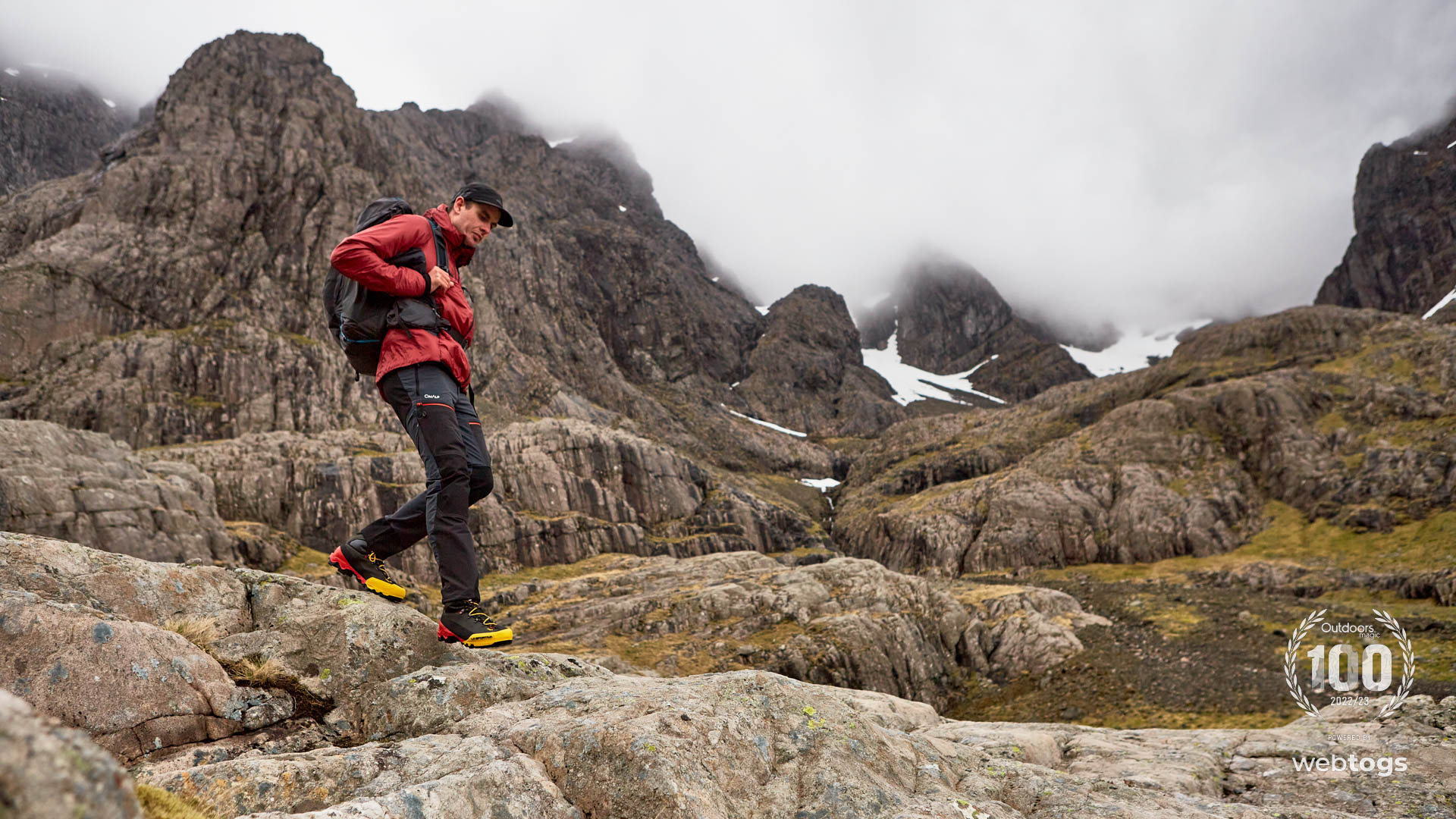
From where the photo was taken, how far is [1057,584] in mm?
97938

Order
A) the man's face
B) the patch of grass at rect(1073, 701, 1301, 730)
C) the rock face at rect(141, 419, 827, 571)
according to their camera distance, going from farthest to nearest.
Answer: the rock face at rect(141, 419, 827, 571) → the patch of grass at rect(1073, 701, 1301, 730) → the man's face

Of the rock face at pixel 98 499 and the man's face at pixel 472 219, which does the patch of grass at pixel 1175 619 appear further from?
the rock face at pixel 98 499

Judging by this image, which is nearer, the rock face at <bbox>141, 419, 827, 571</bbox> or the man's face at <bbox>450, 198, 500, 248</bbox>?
the man's face at <bbox>450, 198, 500, 248</bbox>

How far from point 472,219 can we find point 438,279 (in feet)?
4.70

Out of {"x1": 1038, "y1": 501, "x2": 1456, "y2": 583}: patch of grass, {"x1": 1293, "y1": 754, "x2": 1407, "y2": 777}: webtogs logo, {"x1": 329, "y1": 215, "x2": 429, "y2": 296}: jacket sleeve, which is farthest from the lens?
{"x1": 1038, "y1": 501, "x2": 1456, "y2": 583}: patch of grass

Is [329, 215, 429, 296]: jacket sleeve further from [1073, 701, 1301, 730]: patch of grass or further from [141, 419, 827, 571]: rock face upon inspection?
[141, 419, 827, 571]: rock face

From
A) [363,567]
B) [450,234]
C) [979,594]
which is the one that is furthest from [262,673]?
[979,594]

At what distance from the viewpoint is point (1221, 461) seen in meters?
116

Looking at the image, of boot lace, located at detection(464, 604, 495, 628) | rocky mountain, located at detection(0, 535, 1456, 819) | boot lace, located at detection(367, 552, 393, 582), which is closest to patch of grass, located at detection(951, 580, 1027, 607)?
rocky mountain, located at detection(0, 535, 1456, 819)

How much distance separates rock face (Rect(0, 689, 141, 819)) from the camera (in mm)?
1753

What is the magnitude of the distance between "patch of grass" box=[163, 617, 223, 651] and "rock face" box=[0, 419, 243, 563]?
208 feet

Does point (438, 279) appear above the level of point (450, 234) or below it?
below

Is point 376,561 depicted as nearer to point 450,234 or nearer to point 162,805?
point 450,234

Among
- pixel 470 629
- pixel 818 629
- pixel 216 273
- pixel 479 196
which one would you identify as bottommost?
pixel 818 629
